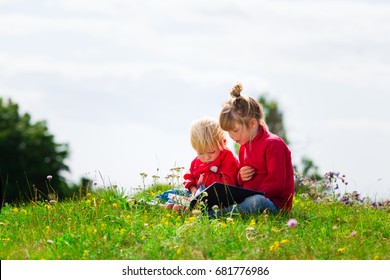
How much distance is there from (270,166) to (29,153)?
1973cm

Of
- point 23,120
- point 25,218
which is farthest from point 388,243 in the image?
point 23,120

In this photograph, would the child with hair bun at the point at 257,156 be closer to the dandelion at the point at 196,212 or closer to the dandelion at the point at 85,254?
the dandelion at the point at 196,212

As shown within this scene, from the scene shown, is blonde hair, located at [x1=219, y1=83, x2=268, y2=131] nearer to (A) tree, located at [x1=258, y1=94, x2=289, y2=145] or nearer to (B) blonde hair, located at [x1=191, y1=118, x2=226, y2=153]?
(B) blonde hair, located at [x1=191, y1=118, x2=226, y2=153]

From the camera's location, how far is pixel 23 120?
27.2 m

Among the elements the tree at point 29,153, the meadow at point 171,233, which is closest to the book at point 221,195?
the meadow at point 171,233

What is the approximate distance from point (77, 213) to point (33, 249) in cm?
134

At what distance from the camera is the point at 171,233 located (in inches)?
237

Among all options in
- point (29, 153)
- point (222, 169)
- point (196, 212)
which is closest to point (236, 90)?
point (222, 169)

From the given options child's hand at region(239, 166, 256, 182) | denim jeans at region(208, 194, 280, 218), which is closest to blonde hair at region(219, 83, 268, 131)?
child's hand at region(239, 166, 256, 182)

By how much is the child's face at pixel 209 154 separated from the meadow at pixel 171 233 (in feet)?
2.48

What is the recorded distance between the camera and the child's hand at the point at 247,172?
24.0ft

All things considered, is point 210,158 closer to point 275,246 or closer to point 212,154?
point 212,154

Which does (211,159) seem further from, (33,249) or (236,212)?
(33,249)

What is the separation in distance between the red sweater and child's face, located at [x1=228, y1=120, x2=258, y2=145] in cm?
6
